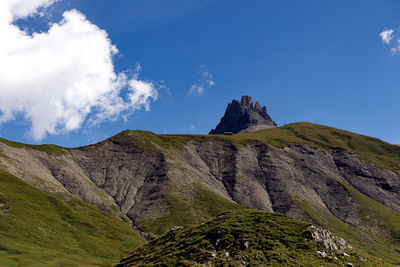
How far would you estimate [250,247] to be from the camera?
50.2 metres

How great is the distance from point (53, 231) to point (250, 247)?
339 ft

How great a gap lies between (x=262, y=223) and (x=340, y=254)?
1325 cm

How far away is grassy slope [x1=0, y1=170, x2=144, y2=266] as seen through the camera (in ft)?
329

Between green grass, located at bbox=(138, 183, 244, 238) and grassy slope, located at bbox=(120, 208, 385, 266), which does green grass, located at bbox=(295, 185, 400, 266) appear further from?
grassy slope, located at bbox=(120, 208, 385, 266)

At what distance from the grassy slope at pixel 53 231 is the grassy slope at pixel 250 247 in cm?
5350

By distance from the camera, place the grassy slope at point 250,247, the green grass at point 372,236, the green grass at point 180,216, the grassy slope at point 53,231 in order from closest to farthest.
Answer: the grassy slope at point 250,247, the grassy slope at point 53,231, the green grass at point 372,236, the green grass at point 180,216

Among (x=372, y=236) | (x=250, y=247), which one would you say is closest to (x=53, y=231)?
(x=250, y=247)

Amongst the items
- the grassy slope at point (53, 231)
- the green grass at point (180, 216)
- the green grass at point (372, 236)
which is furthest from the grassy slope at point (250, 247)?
the green grass at point (372, 236)

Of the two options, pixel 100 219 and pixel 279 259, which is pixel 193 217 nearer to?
pixel 100 219

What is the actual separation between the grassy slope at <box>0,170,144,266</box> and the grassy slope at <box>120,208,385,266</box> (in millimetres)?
53499

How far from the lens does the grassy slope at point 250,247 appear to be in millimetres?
47438

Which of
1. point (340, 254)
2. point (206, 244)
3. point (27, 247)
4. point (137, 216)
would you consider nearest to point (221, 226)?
point (206, 244)

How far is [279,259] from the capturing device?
47375 mm

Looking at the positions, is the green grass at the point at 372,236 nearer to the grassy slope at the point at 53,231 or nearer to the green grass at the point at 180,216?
the green grass at the point at 180,216
